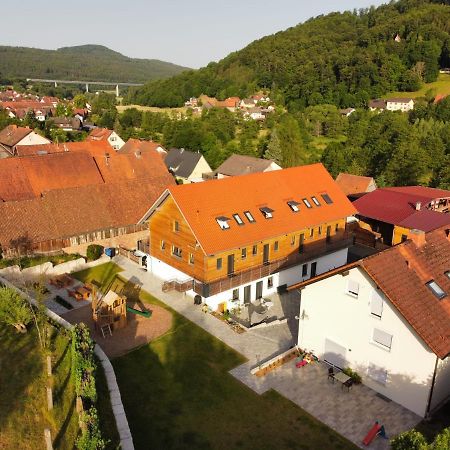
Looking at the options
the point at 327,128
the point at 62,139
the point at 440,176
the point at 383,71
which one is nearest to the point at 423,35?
the point at 383,71

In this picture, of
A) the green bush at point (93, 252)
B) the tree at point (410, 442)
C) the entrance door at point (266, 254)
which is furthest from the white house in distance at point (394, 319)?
the green bush at point (93, 252)

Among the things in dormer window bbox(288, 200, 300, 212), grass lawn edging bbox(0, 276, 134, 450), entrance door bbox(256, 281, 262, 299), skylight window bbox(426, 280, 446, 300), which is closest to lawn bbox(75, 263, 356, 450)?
grass lawn edging bbox(0, 276, 134, 450)

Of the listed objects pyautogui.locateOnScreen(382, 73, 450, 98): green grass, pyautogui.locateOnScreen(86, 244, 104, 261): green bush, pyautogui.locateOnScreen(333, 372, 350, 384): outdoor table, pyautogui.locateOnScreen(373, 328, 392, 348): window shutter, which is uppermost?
pyautogui.locateOnScreen(382, 73, 450, 98): green grass

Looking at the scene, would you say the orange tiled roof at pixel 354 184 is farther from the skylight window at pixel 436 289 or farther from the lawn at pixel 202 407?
the lawn at pixel 202 407

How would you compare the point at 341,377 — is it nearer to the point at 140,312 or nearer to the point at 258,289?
the point at 258,289

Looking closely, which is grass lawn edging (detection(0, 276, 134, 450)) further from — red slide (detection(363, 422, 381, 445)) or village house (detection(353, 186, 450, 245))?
village house (detection(353, 186, 450, 245))

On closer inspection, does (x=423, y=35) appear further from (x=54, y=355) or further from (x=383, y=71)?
(x=54, y=355)

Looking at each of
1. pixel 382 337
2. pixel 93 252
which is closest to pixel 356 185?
pixel 93 252
